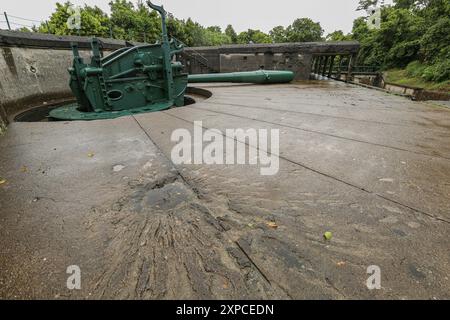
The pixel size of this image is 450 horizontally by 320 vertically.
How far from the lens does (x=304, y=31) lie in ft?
136

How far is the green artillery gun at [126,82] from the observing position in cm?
421

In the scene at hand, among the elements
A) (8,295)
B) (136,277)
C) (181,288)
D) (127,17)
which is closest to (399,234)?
(181,288)

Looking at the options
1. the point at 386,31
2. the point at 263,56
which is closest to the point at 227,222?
the point at 263,56

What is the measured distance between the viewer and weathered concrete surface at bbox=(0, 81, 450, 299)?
0.85 m

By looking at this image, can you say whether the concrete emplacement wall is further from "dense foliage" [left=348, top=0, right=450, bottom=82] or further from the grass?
"dense foliage" [left=348, top=0, right=450, bottom=82]

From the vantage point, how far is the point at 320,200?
4.36 ft

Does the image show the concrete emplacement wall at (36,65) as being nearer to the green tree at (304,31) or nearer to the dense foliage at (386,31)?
the dense foliage at (386,31)

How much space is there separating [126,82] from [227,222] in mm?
4476

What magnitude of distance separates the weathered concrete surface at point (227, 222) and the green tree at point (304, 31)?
46305 millimetres

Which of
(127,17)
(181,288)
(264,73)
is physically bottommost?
(181,288)

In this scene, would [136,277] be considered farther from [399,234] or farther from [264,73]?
[264,73]

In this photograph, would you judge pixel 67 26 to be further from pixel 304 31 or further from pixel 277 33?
pixel 277 33

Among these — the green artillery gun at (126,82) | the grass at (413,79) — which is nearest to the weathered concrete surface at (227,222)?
the green artillery gun at (126,82)
